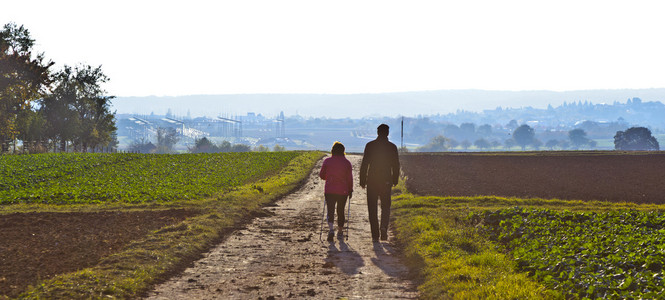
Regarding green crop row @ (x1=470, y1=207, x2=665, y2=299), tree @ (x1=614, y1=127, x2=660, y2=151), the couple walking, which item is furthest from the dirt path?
tree @ (x1=614, y1=127, x2=660, y2=151)

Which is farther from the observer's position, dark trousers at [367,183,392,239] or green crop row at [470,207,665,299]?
dark trousers at [367,183,392,239]

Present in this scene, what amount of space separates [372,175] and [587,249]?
5.74 metres

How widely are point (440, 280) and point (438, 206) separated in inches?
665

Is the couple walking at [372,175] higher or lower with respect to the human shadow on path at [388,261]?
higher

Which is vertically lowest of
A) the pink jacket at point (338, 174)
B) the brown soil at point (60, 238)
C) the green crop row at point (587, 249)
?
the brown soil at point (60, 238)

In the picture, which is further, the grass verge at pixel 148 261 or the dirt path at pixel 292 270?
the dirt path at pixel 292 270

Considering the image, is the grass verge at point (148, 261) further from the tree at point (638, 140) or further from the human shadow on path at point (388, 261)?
the tree at point (638, 140)

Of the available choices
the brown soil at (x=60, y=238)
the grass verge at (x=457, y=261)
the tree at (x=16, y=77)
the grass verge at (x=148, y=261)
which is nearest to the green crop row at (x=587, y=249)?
the grass verge at (x=457, y=261)

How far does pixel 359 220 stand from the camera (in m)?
23.0

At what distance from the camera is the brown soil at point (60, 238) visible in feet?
42.3

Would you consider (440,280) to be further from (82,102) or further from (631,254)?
(82,102)

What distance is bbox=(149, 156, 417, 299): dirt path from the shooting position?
1153 centimetres

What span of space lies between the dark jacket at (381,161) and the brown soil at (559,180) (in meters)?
21.5

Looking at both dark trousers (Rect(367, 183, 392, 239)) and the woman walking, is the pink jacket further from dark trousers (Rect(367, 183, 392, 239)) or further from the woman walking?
dark trousers (Rect(367, 183, 392, 239))
